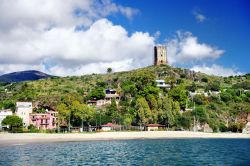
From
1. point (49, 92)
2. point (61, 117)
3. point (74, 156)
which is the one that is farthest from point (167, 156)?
point (49, 92)

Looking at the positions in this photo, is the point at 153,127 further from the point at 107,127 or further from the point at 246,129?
the point at 246,129

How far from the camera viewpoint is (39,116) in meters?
108

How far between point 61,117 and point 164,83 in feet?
185

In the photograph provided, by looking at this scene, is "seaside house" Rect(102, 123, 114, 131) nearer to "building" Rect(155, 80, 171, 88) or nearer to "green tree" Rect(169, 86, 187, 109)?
"green tree" Rect(169, 86, 187, 109)

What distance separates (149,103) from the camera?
115 metres

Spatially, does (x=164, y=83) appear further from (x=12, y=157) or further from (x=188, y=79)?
(x=12, y=157)

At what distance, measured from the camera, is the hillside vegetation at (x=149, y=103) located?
106562mm

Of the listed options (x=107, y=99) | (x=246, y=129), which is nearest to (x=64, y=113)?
(x=107, y=99)

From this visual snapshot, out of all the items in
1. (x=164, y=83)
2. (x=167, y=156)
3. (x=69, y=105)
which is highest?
(x=164, y=83)

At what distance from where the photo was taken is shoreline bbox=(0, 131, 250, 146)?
78275 mm

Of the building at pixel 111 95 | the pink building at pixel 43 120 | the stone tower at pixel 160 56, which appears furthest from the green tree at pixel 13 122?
the stone tower at pixel 160 56

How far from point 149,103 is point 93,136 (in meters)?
31.9

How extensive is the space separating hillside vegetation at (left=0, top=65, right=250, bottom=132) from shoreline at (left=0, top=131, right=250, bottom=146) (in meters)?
12.2

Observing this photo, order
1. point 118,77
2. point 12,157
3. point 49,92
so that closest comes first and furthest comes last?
point 12,157, point 49,92, point 118,77
